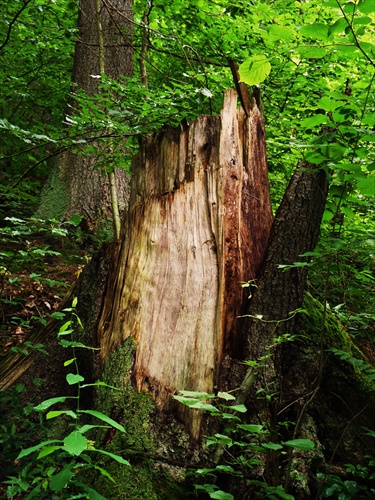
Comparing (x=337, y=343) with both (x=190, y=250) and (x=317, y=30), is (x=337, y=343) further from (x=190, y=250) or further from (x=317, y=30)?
(x=317, y=30)

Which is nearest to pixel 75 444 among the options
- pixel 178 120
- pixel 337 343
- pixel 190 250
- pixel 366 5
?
pixel 190 250

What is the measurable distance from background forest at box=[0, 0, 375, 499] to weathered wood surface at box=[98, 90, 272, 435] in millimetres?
432

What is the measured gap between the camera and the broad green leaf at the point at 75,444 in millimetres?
1231

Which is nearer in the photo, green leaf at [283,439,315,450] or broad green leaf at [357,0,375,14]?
broad green leaf at [357,0,375,14]

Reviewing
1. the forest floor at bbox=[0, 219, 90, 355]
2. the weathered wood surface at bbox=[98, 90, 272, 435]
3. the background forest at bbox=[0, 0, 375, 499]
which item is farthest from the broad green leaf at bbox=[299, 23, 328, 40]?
the forest floor at bbox=[0, 219, 90, 355]

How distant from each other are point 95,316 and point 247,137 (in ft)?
5.80

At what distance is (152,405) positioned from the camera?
2.46m

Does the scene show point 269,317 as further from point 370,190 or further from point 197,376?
point 370,190

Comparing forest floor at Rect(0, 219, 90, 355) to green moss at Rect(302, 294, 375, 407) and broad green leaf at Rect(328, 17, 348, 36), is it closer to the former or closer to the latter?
green moss at Rect(302, 294, 375, 407)

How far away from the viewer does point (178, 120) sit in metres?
3.86

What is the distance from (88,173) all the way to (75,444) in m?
5.16

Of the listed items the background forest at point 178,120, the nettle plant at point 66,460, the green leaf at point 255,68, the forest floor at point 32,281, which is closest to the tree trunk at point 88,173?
the background forest at point 178,120

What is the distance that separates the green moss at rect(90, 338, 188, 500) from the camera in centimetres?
213

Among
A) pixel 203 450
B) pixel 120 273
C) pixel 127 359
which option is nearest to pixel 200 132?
pixel 120 273
